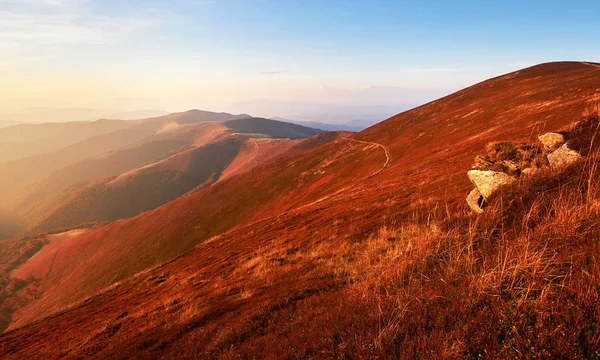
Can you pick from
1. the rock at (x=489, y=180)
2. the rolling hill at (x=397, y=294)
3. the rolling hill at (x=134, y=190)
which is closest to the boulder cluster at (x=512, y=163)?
the rock at (x=489, y=180)

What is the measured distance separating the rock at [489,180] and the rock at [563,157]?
4.33 feet

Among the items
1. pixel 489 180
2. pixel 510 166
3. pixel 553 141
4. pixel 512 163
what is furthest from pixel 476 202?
pixel 553 141

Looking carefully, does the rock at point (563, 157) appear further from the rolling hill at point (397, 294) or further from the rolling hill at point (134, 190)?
the rolling hill at point (134, 190)

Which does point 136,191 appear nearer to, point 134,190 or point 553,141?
point 134,190

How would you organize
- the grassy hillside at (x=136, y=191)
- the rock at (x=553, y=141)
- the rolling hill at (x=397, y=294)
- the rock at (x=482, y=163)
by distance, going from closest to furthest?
1. the rolling hill at (x=397, y=294)
2. the rock at (x=553, y=141)
3. the rock at (x=482, y=163)
4. the grassy hillside at (x=136, y=191)

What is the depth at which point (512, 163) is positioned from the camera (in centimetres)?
1156

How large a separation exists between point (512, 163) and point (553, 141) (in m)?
1.79

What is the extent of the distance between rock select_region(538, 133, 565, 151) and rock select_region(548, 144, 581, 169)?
130 cm

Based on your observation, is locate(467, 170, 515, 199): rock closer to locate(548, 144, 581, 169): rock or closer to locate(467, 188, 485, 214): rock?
locate(467, 188, 485, 214): rock

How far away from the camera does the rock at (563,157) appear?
28.8 feet

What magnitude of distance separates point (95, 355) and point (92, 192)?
154873 mm

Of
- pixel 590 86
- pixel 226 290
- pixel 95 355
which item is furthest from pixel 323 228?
pixel 590 86

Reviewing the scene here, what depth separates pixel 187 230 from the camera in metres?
59.0

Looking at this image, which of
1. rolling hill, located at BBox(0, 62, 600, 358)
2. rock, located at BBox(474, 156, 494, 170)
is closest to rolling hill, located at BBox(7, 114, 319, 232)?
rolling hill, located at BBox(0, 62, 600, 358)
